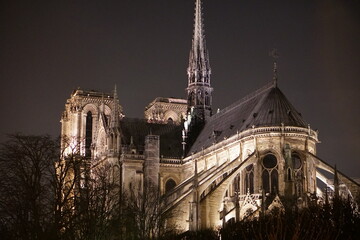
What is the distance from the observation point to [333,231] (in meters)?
34.4

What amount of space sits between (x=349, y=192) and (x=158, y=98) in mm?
51510

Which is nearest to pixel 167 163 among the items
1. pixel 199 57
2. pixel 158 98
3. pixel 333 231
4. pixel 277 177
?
pixel 199 57

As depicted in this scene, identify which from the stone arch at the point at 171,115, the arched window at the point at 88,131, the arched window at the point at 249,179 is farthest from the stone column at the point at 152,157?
the stone arch at the point at 171,115

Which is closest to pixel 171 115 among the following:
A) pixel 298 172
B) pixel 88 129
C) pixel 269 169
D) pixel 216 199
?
pixel 88 129

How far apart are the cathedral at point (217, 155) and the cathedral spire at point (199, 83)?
0.12 metres

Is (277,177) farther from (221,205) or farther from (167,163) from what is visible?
(167,163)

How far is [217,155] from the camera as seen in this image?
70.8 m

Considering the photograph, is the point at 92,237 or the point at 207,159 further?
the point at 207,159

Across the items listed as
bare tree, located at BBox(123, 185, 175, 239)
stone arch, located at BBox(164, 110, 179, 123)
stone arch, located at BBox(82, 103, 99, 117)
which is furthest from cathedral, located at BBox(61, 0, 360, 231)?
stone arch, located at BBox(164, 110, 179, 123)

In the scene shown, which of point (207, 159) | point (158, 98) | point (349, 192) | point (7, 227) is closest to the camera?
point (7, 227)

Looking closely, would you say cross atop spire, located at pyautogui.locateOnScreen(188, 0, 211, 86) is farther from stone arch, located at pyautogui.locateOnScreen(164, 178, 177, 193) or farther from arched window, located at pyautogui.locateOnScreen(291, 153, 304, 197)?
arched window, located at pyautogui.locateOnScreen(291, 153, 304, 197)

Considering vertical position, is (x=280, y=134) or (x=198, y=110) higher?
(x=198, y=110)

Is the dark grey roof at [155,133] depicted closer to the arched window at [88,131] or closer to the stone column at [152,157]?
the stone column at [152,157]

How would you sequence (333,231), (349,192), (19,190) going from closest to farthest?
1. (333,231)
2. (19,190)
3. (349,192)
